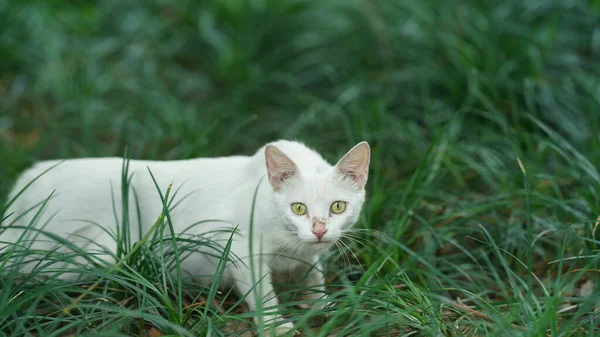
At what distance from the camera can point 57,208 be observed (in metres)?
3.50

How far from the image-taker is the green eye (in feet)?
10.0

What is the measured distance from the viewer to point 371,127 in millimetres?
5098

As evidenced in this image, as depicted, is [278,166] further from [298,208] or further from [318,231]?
[318,231]

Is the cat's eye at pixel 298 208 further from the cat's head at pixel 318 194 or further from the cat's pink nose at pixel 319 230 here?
the cat's pink nose at pixel 319 230

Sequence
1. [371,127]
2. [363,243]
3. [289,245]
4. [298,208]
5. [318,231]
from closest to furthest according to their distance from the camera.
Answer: [318,231] < [298,208] < [289,245] < [363,243] < [371,127]

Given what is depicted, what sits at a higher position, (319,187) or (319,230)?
(319,187)

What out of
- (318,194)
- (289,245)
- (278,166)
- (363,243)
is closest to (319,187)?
(318,194)

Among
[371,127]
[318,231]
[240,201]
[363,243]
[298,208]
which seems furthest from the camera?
[371,127]

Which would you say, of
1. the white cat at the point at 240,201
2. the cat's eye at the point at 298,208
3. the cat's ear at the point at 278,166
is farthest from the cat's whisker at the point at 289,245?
the cat's ear at the point at 278,166

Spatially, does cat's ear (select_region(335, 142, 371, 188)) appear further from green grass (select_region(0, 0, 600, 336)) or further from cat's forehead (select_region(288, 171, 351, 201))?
green grass (select_region(0, 0, 600, 336))

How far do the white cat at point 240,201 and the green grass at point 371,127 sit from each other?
0.18 m

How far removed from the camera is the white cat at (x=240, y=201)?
3.06 meters

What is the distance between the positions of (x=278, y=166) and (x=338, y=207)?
1.07 ft

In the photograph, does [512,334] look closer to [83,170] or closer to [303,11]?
[83,170]
